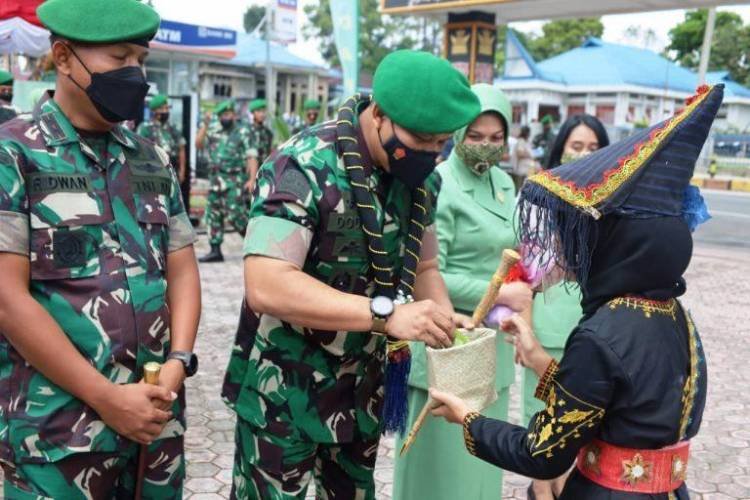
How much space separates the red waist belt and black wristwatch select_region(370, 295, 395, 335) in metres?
0.56

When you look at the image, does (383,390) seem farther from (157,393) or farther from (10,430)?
(10,430)

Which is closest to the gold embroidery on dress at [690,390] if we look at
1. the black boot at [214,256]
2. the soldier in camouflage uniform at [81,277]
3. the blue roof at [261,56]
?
the soldier in camouflage uniform at [81,277]

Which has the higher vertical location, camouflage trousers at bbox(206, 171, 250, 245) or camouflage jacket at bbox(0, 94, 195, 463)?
camouflage jacket at bbox(0, 94, 195, 463)

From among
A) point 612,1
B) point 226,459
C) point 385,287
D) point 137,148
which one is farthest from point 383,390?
point 612,1

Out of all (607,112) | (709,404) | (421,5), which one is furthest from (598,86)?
(709,404)

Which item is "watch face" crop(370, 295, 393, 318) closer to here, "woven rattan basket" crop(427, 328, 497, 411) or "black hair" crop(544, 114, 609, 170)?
"woven rattan basket" crop(427, 328, 497, 411)

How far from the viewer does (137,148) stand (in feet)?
6.15

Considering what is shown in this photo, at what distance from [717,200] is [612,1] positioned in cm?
767

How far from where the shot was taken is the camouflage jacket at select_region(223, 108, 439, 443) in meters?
1.81

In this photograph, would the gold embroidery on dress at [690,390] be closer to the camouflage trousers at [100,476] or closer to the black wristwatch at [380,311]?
the black wristwatch at [380,311]

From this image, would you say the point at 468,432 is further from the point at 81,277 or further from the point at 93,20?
the point at 93,20

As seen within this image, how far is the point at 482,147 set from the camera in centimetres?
266

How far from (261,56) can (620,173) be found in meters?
27.7

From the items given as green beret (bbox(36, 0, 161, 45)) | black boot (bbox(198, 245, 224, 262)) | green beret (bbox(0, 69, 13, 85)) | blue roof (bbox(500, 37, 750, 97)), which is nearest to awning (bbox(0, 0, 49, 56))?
green beret (bbox(0, 69, 13, 85))
